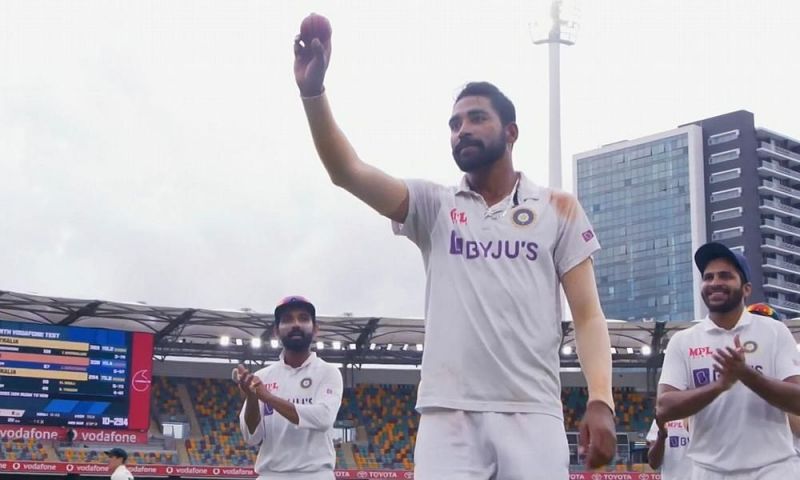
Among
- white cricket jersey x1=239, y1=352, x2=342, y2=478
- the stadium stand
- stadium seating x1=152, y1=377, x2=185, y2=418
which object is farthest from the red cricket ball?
stadium seating x1=152, y1=377, x2=185, y2=418

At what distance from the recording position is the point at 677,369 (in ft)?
20.8

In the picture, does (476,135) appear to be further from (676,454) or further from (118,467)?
(118,467)

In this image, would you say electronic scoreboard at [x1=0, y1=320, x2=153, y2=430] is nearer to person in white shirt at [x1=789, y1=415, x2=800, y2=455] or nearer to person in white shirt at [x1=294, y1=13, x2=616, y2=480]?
person in white shirt at [x1=789, y1=415, x2=800, y2=455]

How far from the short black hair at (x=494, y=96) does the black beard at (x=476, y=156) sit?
0.15 m

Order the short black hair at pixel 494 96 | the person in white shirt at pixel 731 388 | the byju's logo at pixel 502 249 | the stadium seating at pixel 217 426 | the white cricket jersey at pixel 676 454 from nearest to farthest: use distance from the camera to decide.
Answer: the byju's logo at pixel 502 249 → the short black hair at pixel 494 96 → the person in white shirt at pixel 731 388 → the white cricket jersey at pixel 676 454 → the stadium seating at pixel 217 426

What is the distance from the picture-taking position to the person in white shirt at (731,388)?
238 inches

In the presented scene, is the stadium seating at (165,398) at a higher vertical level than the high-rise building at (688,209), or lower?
lower

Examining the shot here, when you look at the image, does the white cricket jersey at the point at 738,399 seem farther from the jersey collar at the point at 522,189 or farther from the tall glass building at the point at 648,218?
the tall glass building at the point at 648,218

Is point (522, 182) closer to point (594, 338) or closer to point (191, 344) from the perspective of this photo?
point (594, 338)

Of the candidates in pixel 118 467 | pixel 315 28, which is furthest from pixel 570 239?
pixel 118 467

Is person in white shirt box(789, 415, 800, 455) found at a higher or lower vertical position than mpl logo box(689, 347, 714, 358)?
lower

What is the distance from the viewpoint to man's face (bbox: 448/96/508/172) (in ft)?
14.4

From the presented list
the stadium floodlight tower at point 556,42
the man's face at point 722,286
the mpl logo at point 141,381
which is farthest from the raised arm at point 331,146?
the stadium floodlight tower at point 556,42

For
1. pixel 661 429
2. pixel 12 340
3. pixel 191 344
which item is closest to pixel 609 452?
pixel 661 429
